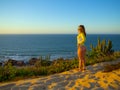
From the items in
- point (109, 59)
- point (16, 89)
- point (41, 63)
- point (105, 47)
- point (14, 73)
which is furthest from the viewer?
point (105, 47)

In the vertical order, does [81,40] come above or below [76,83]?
above

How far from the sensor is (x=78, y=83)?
888 centimetres

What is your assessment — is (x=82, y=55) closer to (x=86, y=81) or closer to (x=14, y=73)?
(x=86, y=81)

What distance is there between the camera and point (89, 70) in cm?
1095

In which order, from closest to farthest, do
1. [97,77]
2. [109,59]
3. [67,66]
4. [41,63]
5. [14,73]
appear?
[97,77] < [14,73] < [67,66] < [109,59] < [41,63]

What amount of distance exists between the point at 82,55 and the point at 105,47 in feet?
28.0

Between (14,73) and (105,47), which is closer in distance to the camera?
(14,73)

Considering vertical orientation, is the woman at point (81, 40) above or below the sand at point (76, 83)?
above

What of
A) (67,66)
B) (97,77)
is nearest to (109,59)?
(67,66)

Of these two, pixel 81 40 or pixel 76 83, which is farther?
pixel 81 40

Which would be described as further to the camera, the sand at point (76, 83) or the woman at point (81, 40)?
the woman at point (81, 40)

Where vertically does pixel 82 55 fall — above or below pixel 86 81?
above

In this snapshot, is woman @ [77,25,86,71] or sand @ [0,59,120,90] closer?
sand @ [0,59,120,90]

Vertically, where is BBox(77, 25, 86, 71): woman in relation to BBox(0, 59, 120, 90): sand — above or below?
above
